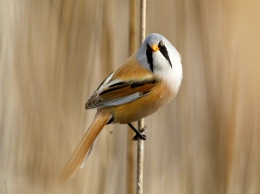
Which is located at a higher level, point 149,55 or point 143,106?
point 149,55

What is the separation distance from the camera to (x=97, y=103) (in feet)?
6.22

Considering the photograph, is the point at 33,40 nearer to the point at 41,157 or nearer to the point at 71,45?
the point at 71,45

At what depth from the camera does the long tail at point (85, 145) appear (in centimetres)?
173

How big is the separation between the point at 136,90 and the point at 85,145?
0.88 ft

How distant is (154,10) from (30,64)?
0.53 metres

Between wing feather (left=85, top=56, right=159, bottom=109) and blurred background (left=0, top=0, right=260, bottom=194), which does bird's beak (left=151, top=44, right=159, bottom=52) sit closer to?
wing feather (left=85, top=56, right=159, bottom=109)

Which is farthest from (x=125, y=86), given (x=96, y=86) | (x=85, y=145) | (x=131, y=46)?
(x=96, y=86)

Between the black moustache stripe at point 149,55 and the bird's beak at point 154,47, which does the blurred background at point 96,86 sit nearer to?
the black moustache stripe at point 149,55

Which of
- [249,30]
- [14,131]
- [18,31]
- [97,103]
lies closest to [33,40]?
[18,31]

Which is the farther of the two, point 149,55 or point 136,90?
point 136,90

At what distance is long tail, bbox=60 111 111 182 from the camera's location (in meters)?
1.73

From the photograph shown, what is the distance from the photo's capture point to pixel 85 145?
5.92 ft

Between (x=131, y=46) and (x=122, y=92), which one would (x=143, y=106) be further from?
(x=131, y=46)

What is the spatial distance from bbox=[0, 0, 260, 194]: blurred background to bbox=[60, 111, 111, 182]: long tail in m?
0.33
